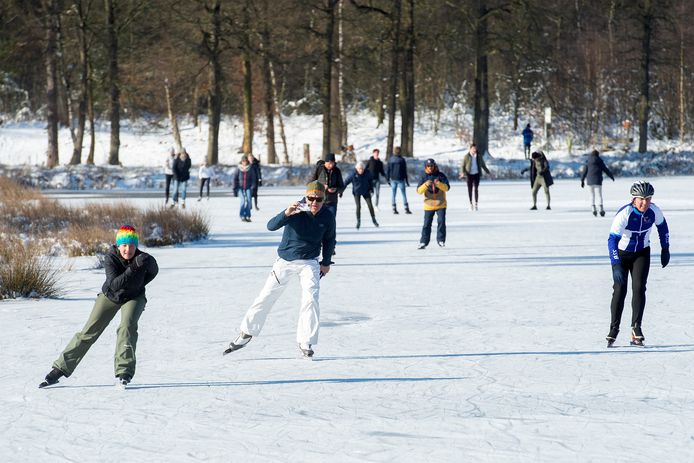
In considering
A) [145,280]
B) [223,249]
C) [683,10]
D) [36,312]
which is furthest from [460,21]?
[145,280]

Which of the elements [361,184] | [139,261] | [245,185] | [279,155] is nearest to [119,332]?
[139,261]

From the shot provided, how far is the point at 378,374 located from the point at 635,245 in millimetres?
2429

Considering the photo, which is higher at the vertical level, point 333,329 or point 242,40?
point 242,40

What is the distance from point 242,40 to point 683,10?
26.6 m

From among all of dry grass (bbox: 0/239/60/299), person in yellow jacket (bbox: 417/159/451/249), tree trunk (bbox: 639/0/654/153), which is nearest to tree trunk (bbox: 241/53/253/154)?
tree trunk (bbox: 639/0/654/153)

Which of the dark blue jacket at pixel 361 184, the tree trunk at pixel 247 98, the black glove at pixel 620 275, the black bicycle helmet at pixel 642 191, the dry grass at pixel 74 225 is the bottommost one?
the dry grass at pixel 74 225

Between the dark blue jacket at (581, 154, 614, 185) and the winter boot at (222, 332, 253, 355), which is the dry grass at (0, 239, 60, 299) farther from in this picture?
the dark blue jacket at (581, 154, 614, 185)

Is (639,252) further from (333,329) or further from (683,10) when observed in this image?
(683,10)

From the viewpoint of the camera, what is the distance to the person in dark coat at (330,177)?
52.3 ft

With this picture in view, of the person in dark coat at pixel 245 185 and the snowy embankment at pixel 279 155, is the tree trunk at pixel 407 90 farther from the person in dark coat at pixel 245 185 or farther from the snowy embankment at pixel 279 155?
the person in dark coat at pixel 245 185

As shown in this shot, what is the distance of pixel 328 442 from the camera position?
6027mm

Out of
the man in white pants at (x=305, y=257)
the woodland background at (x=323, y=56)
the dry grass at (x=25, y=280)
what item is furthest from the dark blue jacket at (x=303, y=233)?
the woodland background at (x=323, y=56)

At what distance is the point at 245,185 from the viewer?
2255 centimetres

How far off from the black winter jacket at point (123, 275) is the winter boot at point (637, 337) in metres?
4.08
